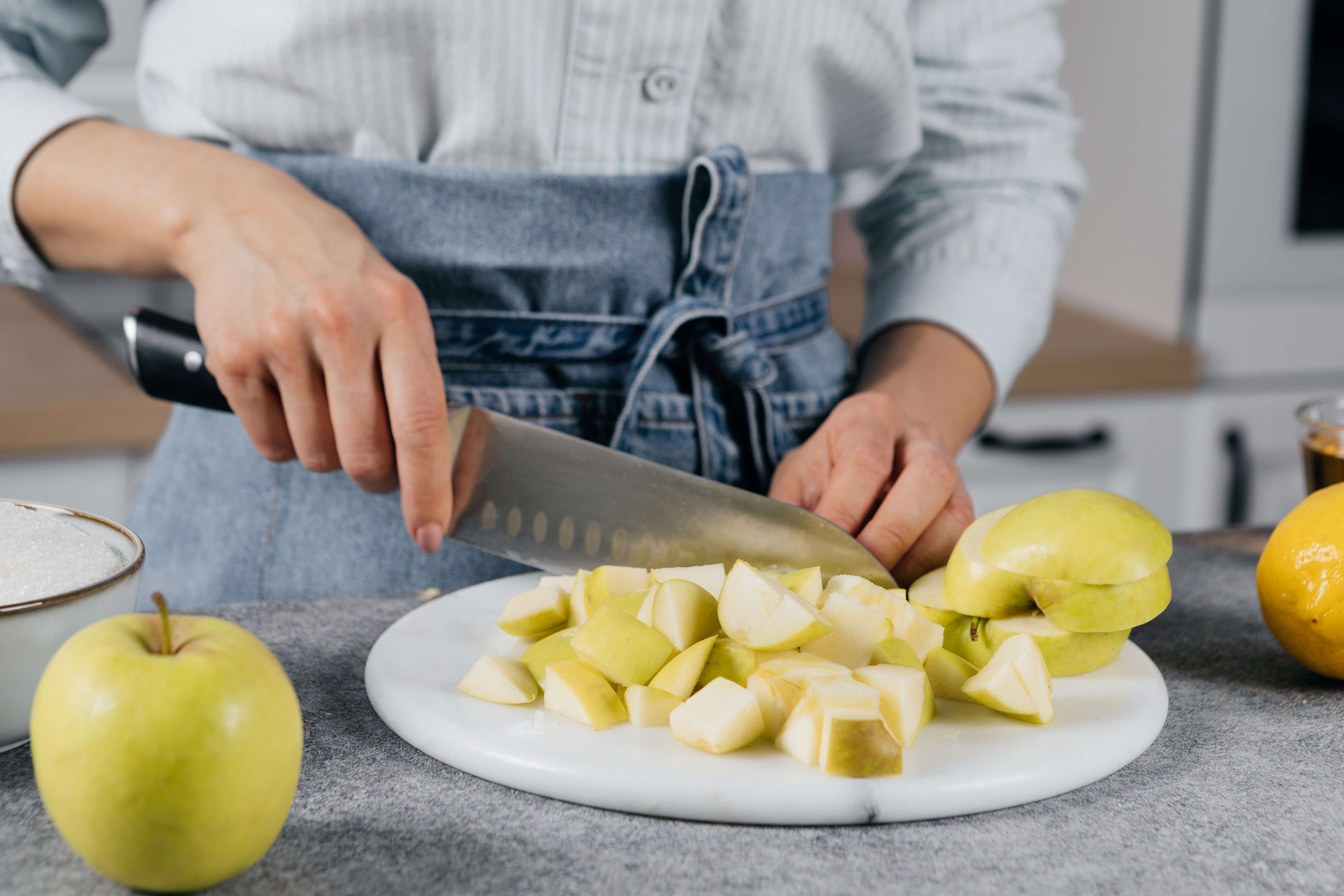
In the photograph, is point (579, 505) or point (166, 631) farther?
point (579, 505)

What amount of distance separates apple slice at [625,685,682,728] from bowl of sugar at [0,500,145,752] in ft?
0.83

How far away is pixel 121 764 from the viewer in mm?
416

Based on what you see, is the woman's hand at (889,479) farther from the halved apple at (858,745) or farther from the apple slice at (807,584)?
the halved apple at (858,745)

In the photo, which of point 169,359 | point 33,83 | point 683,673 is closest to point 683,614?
point 683,673

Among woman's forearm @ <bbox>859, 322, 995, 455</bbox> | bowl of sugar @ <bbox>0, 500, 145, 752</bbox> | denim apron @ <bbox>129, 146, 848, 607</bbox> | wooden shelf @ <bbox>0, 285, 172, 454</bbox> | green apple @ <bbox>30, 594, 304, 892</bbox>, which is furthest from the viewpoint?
wooden shelf @ <bbox>0, 285, 172, 454</bbox>

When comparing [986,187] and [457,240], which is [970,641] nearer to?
[457,240]

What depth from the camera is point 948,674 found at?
2.10ft

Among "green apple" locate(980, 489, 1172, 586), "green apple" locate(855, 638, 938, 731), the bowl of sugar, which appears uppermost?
the bowl of sugar

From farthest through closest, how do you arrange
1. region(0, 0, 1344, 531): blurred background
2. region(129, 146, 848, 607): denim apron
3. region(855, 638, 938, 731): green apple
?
region(0, 0, 1344, 531): blurred background → region(129, 146, 848, 607): denim apron → region(855, 638, 938, 731): green apple

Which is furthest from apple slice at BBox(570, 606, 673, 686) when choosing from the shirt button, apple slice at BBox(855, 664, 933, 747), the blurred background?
the blurred background

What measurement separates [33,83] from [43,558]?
1.62ft

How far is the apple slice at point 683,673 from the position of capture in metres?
0.61

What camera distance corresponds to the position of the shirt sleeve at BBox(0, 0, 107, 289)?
0.83m

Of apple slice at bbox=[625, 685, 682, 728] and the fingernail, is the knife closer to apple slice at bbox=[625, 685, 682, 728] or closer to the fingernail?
the fingernail
